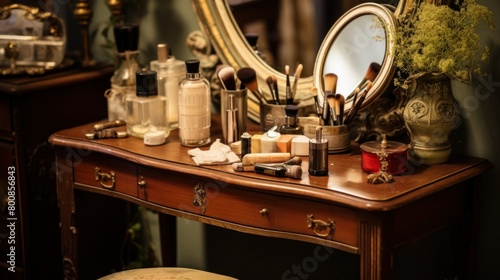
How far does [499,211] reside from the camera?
95.6 inches

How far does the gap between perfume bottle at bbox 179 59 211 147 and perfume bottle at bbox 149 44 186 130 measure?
202mm

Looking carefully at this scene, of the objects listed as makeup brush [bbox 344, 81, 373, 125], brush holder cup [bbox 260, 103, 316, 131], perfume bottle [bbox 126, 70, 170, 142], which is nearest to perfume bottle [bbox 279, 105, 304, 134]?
brush holder cup [bbox 260, 103, 316, 131]

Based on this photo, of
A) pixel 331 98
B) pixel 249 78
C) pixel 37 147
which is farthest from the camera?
pixel 37 147

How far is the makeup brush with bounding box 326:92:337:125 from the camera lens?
237 centimetres

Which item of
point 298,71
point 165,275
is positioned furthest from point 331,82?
point 165,275

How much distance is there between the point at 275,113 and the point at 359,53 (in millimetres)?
321

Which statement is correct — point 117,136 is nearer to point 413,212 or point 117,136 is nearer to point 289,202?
point 289,202

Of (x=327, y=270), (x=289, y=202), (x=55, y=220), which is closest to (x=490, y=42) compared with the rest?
(x=289, y=202)

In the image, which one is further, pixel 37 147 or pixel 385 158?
pixel 37 147

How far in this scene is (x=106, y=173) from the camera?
2672mm

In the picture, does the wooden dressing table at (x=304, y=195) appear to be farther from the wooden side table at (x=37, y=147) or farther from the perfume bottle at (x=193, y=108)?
the wooden side table at (x=37, y=147)

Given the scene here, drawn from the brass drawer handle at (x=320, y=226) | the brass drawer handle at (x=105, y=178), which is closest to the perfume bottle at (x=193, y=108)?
the brass drawer handle at (x=105, y=178)

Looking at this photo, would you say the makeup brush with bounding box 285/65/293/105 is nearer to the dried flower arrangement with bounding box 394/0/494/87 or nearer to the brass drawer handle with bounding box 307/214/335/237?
the dried flower arrangement with bounding box 394/0/494/87

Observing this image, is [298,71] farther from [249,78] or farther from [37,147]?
[37,147]
